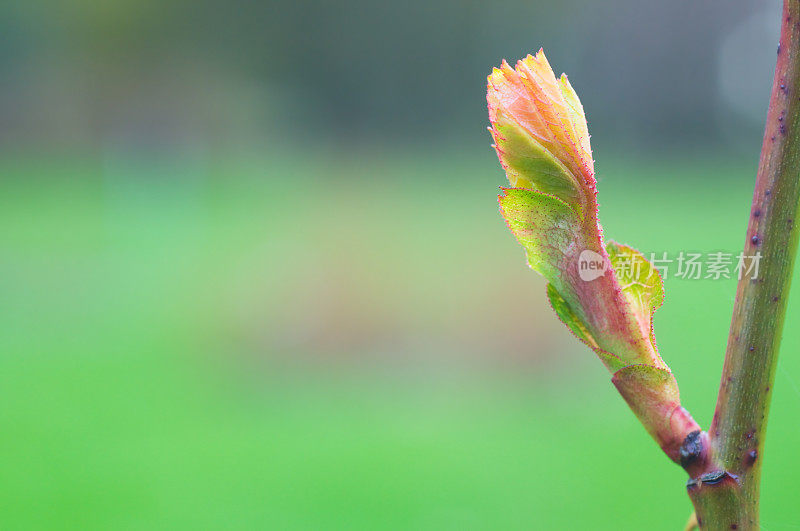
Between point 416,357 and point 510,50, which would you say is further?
point 510,50

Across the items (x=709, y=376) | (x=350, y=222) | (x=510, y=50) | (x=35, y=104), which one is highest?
(x=510, y=50)

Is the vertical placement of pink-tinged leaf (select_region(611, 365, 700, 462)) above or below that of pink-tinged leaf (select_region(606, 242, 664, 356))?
below

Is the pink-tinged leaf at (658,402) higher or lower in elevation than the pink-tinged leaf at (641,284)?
lower

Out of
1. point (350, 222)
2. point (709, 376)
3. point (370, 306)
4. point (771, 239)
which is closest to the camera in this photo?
point (771, 239)

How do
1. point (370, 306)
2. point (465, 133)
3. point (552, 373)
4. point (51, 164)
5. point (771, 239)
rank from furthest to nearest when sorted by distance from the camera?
point (465, 133) < point (51, 164) < point (370, 306) < point (552, 373) < point (771, 239)

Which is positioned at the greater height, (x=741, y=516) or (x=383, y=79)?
(x=383, y=79)

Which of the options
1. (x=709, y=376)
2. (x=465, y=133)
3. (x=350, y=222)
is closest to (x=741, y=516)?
(x=709, y=376)

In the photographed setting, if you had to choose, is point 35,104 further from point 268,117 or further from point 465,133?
point 465,133
